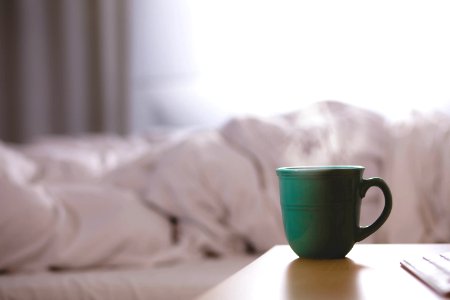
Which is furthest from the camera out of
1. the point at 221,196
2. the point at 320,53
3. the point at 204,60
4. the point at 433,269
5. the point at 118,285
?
the point at 204,60

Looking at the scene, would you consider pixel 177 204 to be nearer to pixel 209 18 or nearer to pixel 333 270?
pixel 333 270

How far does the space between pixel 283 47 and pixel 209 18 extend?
377mm

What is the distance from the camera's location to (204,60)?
2.60 metres

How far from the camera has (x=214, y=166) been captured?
1319mm

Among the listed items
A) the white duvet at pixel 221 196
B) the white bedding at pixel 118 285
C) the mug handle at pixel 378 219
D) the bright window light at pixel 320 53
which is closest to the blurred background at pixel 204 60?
the bright window light at pixel 320 53

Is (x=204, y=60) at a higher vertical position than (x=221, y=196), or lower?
higher

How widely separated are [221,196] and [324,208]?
725mm

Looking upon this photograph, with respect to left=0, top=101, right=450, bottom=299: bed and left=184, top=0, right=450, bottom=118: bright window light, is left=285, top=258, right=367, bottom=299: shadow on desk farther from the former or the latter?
left=184, top=0, right=450, bottom=118: bright window light

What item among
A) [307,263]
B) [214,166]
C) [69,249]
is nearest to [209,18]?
[214,166]

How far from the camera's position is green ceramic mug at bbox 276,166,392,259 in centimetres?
58

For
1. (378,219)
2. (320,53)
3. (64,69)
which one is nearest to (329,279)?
(378,219)

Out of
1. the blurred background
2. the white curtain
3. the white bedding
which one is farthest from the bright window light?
the white bedding

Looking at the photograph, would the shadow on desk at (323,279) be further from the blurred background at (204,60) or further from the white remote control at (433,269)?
the blurred background at (204,60)

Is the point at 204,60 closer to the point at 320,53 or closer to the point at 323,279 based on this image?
the point at 320,53
